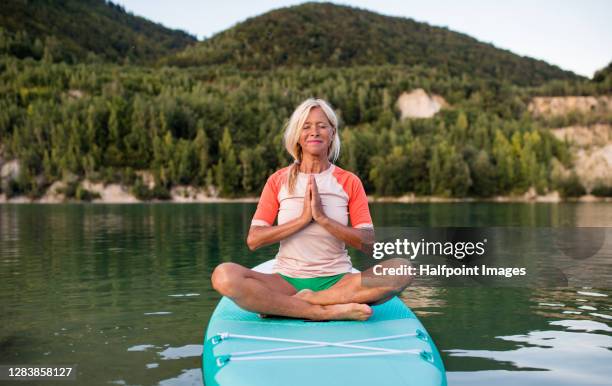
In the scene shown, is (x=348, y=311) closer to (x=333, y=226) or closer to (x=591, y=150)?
(x=333, y=226)

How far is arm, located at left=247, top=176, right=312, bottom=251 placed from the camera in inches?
263

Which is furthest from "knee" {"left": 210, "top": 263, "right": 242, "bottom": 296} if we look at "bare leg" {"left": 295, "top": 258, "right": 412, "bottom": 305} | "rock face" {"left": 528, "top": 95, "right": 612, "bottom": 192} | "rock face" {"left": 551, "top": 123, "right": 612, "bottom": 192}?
"rock face" {"left": 551, "top": 123, "right": 612, "bottom": 192}

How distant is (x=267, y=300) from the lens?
6719 mm

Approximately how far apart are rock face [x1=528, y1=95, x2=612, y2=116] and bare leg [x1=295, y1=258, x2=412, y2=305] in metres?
140

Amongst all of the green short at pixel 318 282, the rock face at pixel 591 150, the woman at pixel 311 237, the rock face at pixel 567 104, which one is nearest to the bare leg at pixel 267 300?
the woman at pixel 311 237

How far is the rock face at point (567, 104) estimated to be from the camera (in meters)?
140

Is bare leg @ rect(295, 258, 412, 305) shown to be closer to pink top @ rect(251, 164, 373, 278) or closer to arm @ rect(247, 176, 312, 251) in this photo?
pink top @ rect(251, 164, 373, 278)

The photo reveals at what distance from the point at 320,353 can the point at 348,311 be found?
856 mm

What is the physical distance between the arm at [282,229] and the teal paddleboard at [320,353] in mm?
791

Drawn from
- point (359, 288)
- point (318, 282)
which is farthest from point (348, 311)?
point (318, 282)

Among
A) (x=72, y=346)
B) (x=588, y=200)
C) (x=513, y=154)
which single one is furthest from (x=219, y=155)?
(x=72, y=346)

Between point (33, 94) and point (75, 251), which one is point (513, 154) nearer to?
point (33, 94)

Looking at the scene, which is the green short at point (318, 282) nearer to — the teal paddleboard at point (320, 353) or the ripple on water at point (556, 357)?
the teal paddleboard at point (320, 353)

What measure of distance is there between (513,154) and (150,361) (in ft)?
355
